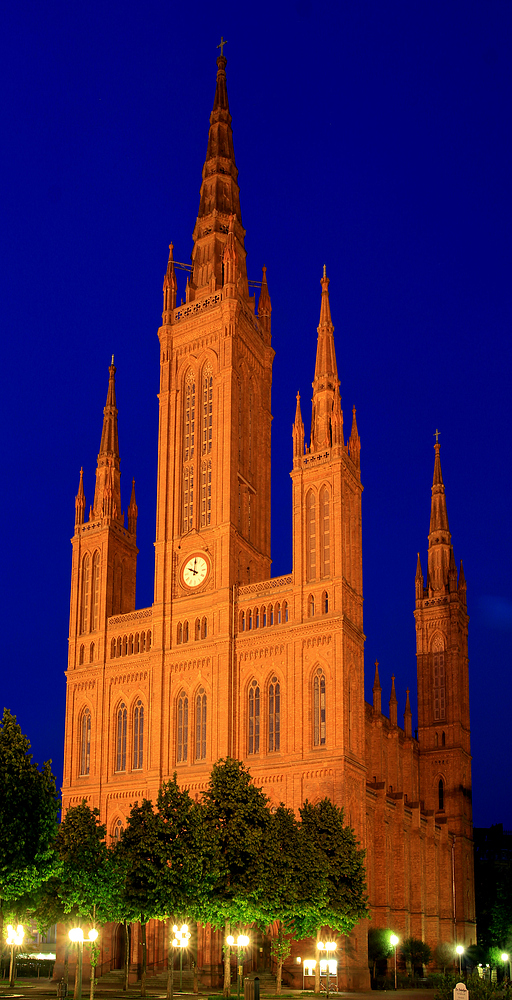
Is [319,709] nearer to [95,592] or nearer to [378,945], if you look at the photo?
[378,945]

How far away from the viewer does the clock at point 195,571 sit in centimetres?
8156

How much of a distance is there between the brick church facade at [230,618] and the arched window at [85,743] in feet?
0.51

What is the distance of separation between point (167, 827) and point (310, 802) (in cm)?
1744

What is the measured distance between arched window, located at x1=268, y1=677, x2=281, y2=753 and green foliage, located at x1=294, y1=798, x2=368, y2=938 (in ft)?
32.5

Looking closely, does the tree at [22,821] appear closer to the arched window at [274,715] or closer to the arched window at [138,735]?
the arched window at [274,715]

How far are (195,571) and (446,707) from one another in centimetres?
4394

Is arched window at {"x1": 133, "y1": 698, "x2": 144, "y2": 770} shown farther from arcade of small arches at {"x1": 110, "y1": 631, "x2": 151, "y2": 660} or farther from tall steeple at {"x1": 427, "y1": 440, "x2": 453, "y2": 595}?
tall steeple at {"x1": 427, "y1": 440, "x2": 453, "y2": 595}

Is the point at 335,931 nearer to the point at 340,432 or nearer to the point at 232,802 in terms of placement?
the point at 232,802

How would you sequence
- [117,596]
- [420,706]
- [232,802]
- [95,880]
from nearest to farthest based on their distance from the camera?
[95,880] < [232,802] < [117,596] < [420,706]

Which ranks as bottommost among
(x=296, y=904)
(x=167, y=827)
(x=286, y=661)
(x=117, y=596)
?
(x=296, y=904)

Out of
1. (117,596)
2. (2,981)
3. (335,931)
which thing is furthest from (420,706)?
Answer: (2,981)

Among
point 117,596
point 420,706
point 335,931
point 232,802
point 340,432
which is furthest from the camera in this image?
point 420,706

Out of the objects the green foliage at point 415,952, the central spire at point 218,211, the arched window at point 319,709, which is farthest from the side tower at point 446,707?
the central spire at point 218,211

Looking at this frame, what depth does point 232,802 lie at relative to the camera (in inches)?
2211
